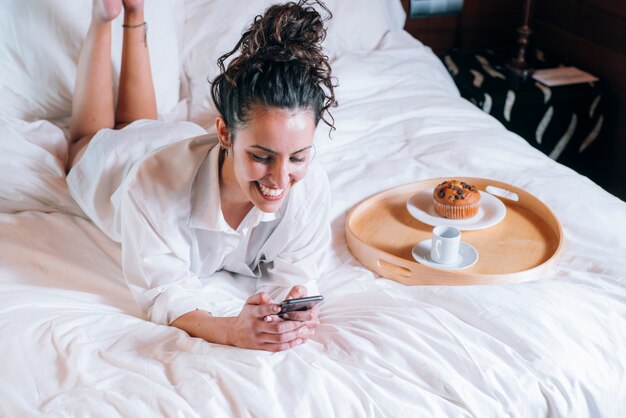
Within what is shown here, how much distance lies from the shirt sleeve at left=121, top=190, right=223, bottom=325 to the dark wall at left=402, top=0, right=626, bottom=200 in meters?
1.75

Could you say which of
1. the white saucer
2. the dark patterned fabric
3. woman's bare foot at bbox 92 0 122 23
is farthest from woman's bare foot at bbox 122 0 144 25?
the dark patterned fabric

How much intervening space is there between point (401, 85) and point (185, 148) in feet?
3.28

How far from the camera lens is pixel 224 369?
1211 mm

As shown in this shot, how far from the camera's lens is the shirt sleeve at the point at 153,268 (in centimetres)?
142

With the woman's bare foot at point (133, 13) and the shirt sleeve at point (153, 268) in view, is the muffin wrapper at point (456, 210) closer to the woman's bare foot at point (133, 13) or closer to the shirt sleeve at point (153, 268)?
the shirt sleeve at point (153, 268)

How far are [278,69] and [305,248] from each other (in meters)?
0.42

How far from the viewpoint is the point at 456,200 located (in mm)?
1696

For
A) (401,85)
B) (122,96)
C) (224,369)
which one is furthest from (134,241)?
(401,85)

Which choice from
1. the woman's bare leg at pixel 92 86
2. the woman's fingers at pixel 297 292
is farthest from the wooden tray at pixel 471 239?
the woman's bare leg at pixel 92 86

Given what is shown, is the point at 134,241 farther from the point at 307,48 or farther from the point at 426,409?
the point at 426,409

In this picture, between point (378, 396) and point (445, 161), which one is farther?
point (445, 161)

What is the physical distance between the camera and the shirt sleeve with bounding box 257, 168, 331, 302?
1.54m

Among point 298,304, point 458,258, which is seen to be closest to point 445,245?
point 458,258

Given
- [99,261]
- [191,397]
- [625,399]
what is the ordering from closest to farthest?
[191,397], [625,399], [99,261]
